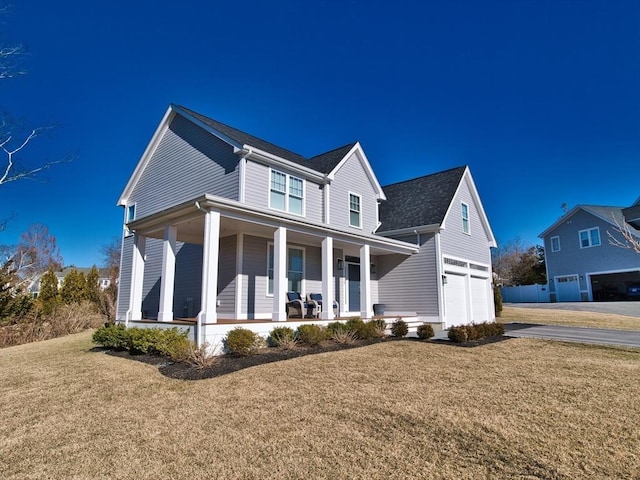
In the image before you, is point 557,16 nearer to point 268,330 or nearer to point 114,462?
point 268,330

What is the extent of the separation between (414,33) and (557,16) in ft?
16.5

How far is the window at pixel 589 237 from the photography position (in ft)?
107

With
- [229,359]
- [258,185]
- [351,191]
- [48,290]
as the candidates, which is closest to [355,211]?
[351,191]

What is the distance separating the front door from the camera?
15.7 metres

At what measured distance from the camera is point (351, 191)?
16.5 m

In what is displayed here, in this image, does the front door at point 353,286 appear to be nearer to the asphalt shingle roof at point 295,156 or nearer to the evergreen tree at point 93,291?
the asphalt shingle roof at point 295,156

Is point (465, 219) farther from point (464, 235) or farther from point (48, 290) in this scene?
point (48, 290)

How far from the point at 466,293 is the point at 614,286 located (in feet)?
85.1

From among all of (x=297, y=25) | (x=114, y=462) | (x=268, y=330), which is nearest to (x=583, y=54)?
(x=297, y=25)

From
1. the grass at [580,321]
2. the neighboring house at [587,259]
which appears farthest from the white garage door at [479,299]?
the neighboring house at [587,259]

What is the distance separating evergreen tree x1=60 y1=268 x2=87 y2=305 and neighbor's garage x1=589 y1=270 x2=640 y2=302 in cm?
3962

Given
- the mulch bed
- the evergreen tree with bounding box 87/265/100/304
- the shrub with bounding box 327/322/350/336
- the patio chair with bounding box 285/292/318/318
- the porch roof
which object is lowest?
the mulch bed

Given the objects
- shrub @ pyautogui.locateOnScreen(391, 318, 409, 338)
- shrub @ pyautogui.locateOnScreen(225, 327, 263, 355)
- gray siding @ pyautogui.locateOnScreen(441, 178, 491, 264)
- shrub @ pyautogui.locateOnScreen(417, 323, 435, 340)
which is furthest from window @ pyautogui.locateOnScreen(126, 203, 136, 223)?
gray siding @ pyautogui.locateOnScreen(441, 178, 491, 264)

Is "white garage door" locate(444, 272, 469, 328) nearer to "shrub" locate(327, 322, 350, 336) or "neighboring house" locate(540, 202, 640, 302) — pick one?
"shrub" locate(327, 322, 350, 336)
